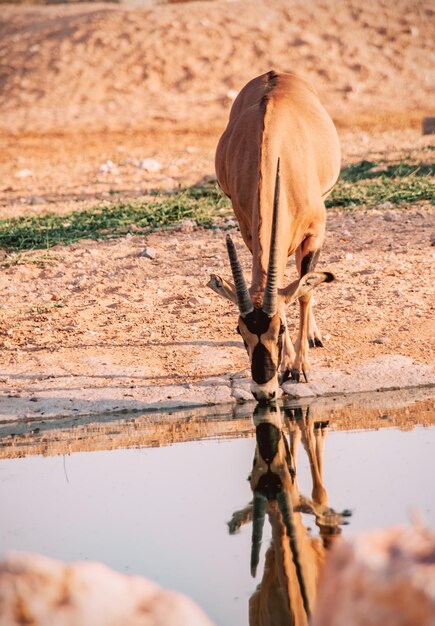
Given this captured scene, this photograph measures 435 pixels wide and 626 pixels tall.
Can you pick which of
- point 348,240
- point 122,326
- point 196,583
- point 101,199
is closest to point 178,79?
point 101,199

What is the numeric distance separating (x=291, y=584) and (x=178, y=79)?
19.8 metres

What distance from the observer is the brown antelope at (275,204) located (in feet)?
21.4

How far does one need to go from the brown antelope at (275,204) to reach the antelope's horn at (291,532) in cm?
106

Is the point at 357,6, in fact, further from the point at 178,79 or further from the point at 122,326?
the point at 122,326

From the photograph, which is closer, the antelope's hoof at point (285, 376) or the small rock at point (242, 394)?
the small rock at point (242, 394)

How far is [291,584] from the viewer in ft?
14.8

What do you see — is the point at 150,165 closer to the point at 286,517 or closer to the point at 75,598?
the point at 286,517

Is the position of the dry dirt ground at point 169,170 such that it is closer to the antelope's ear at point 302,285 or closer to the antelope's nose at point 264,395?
the antelope's nose at point 264,395

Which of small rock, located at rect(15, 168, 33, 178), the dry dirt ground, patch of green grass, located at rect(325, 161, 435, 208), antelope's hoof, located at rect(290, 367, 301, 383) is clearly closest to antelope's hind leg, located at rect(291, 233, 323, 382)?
antelope's hoof, located at rect(290, 367, 301, 383)

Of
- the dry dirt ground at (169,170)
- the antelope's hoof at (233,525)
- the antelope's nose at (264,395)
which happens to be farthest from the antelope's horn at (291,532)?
the dry dirt ground at (169,170)

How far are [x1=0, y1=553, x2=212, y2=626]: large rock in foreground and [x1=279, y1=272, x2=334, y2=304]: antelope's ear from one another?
4230 mm

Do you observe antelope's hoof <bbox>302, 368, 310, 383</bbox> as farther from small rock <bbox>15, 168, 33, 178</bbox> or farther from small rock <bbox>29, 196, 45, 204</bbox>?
small rock <bbox>15, 168, 33, 178</bbox>

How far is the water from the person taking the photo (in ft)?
15.9

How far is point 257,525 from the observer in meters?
5.19
